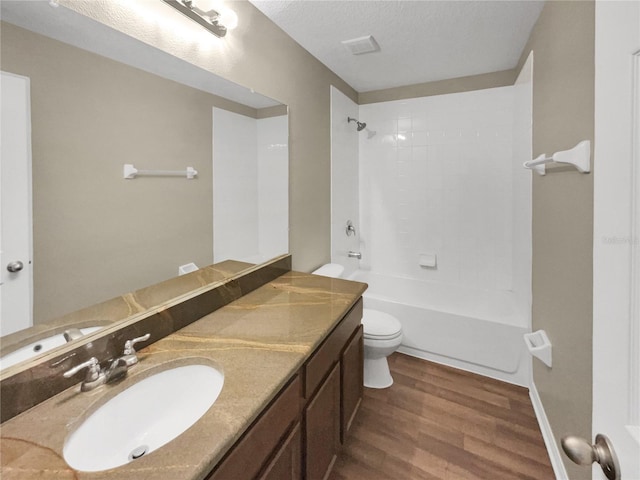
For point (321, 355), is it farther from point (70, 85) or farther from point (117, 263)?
point (70, 85)

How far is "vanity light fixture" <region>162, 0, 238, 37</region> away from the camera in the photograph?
4.07 ft

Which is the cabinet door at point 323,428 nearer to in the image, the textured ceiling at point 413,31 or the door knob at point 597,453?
the door knob at point 597,453

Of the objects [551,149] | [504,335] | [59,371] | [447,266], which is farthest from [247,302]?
[447,266]

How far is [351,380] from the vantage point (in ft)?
5.39

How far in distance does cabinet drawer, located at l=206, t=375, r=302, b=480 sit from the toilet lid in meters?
1.15

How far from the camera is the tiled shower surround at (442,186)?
9.01 feet

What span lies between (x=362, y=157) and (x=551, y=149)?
1.89 meters

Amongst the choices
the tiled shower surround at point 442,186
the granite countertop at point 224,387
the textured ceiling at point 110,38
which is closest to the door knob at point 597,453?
the granite countertop at point 224,387

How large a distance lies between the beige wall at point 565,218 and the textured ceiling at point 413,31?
0.87ft

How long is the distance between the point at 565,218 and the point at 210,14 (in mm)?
1843

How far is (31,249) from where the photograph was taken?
85 cm

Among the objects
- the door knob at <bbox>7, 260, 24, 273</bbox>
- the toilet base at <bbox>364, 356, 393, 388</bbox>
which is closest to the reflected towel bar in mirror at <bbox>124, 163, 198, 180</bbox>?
the door knob at <bbox>7, 260, 24, 273</bbox>

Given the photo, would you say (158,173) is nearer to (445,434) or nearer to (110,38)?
(110,38)

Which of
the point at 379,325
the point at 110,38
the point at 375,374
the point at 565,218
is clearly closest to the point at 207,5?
the point at 110,38
